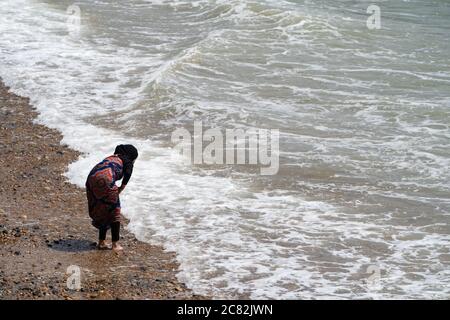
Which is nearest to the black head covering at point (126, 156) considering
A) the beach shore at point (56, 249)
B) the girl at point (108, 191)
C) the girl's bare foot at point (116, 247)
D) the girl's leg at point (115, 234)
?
the girl at point (108, 191)

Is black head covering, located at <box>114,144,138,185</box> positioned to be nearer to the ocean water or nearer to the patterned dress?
the patterned dress

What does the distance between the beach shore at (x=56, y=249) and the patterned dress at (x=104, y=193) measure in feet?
1.36

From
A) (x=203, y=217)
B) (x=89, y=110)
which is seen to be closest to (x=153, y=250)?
(x=203, y=217)

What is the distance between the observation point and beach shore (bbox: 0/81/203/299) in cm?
814

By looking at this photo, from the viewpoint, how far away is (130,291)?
814 cm

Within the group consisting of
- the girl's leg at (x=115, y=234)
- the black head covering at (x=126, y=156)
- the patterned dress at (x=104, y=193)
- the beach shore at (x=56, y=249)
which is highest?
the black head covering at (x=126, y=156)

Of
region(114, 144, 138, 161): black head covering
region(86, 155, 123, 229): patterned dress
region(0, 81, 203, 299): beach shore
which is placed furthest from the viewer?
region(114, 144, 138, 161): black head covering

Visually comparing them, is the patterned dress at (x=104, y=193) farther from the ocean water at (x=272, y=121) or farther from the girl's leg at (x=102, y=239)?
the ocean water at (x=272, y=121)

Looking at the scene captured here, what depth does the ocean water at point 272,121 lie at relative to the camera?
9.15m

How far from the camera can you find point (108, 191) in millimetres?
8945

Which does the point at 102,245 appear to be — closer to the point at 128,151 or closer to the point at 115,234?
the point at 115,234

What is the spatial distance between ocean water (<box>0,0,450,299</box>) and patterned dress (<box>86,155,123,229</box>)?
0.84 m

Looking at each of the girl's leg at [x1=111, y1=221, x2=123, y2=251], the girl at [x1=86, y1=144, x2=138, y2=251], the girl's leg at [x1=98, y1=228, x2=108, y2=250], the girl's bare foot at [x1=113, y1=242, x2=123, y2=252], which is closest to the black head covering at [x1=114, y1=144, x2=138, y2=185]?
the girl at [x1=86, y1=144, x2=138, y2=251]
